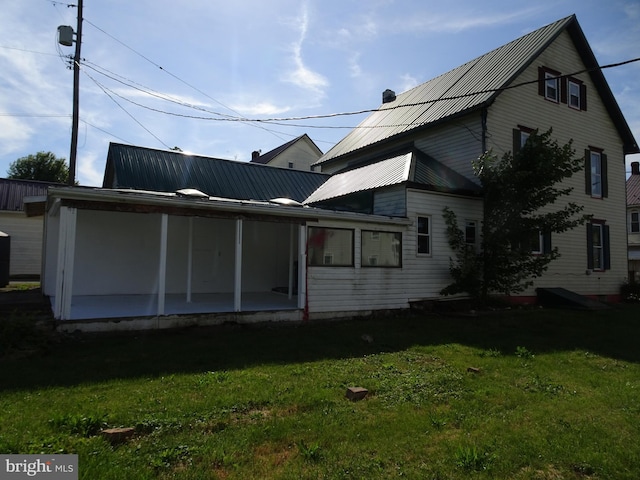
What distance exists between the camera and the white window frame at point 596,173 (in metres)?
17.1

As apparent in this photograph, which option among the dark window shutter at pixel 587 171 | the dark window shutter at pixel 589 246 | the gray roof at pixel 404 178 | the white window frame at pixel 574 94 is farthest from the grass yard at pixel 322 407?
the white window frame at pixel 574 94

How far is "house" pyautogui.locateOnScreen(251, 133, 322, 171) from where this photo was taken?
31.4 m

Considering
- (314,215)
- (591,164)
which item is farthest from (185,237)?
(591,164)

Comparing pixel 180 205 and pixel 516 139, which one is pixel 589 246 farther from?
pixel 180 205

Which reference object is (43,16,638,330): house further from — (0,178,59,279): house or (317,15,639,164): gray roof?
(0,178,59,279): house

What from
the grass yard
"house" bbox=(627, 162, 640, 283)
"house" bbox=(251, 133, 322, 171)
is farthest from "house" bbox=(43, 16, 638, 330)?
"house" bbox=(627, 162, 640, 283)

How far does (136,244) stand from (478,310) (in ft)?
34.3

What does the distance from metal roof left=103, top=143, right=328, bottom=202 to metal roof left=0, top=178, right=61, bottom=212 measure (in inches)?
286

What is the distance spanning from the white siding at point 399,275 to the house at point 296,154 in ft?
65.4

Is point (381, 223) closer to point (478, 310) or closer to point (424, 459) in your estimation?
point (478, 310)

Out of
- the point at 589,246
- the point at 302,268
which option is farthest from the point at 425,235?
the point at 589,246

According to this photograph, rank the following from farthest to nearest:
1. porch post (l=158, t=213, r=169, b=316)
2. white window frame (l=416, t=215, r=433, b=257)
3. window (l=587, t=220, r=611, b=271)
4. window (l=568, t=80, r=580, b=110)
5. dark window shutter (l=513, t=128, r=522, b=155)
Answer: window (l=587, t=220, r=611, b=271), window (l=568, t=80, r=580, b=110), dark window shutter (l=513, t=128, r=522, b=155), white window frame (l=416, t=215, r=433, b=257), porch post (l=158, t=213, r=169, b=316)

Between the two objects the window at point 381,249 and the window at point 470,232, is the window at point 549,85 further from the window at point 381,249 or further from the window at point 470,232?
the window at point 381,249

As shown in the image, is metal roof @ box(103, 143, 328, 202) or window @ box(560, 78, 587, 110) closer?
metal roof @ box(103, 143, 328, 202)
